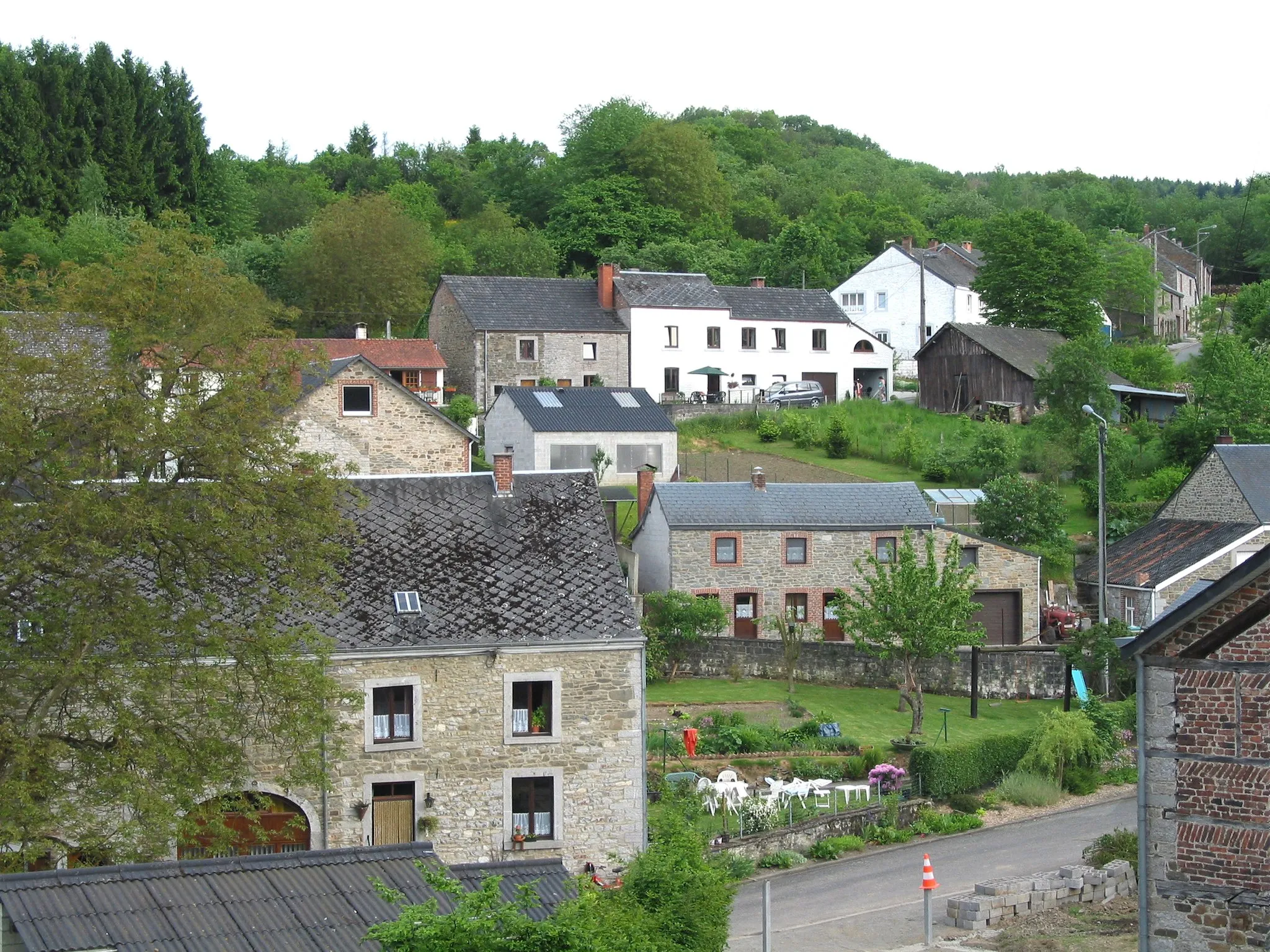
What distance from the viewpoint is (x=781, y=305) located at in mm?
62625

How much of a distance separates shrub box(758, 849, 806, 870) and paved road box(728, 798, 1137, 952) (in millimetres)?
184

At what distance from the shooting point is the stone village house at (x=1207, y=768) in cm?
1570

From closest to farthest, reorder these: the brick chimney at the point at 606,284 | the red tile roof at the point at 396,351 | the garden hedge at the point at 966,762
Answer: the garden hedge at the point at 966,762
the red tile roof at the point at 396,351
the brick chimney at the point at 606,284

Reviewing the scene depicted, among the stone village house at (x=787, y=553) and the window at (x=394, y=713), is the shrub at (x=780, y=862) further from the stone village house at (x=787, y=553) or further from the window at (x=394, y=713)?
the stone village house at (x=787, y=553)

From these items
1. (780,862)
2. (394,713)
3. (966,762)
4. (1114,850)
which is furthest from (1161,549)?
(394,713)

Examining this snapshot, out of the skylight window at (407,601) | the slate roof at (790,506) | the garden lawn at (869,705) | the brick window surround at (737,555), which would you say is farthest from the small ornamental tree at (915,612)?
the skylight window at (407,601)

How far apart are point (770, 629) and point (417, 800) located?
15.7 meters

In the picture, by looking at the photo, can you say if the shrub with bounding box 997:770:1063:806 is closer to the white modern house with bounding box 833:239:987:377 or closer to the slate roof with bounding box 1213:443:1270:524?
the slate roof with bounding box 1213:443:1270:524

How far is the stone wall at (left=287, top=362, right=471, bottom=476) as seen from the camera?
38250mm

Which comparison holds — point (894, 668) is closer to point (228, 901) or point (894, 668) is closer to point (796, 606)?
point (796, 606)

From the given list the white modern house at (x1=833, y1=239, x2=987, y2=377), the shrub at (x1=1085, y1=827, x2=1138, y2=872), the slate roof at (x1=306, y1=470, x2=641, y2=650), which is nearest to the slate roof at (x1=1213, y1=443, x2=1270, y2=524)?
the shrub at (x1=1085, y1=827, x2=1138, y2=872)

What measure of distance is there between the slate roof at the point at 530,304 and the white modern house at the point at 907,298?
14473mm

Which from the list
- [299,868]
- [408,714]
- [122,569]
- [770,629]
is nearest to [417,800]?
[408,714]

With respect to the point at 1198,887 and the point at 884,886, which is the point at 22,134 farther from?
the point at 1198,887
